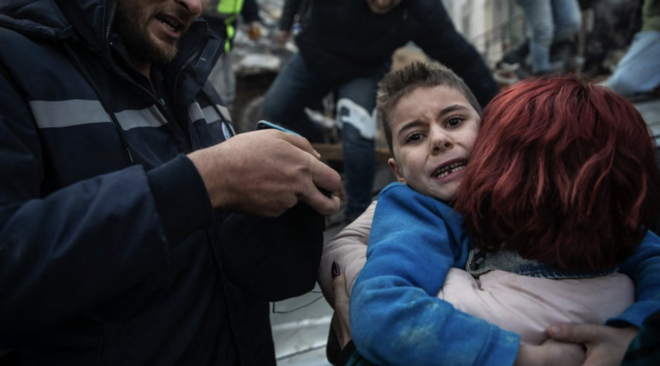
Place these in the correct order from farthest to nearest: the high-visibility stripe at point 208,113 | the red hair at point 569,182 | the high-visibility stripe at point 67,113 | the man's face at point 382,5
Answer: the man's face at point 382,5 → the high-visibility stripe at point 208,113 → the high-visibility stripe at point 67,113 → the red hair at point 569,182

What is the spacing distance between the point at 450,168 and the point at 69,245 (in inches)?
36.2

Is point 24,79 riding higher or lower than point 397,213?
higher

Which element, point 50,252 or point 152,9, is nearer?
point 50,252

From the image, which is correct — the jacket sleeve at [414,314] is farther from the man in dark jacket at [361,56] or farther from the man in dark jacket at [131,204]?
the man in dark jacket at [361,56]

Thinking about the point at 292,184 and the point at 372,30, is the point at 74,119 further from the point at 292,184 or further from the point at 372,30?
the point at 372,30

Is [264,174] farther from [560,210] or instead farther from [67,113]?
[560,210]

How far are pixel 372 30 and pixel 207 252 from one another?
209 cm

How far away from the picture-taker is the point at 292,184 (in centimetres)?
117

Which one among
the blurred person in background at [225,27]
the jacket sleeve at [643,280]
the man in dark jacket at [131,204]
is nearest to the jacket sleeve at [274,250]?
the man in dark jacket at [131,204]

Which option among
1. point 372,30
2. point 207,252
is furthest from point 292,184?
point 372,30

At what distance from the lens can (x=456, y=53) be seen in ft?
10.5

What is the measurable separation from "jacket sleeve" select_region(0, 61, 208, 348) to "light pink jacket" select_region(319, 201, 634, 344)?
2.15 feet

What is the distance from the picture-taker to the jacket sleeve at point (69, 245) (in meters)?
0.89

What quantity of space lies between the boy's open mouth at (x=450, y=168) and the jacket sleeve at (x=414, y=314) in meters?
0.19
